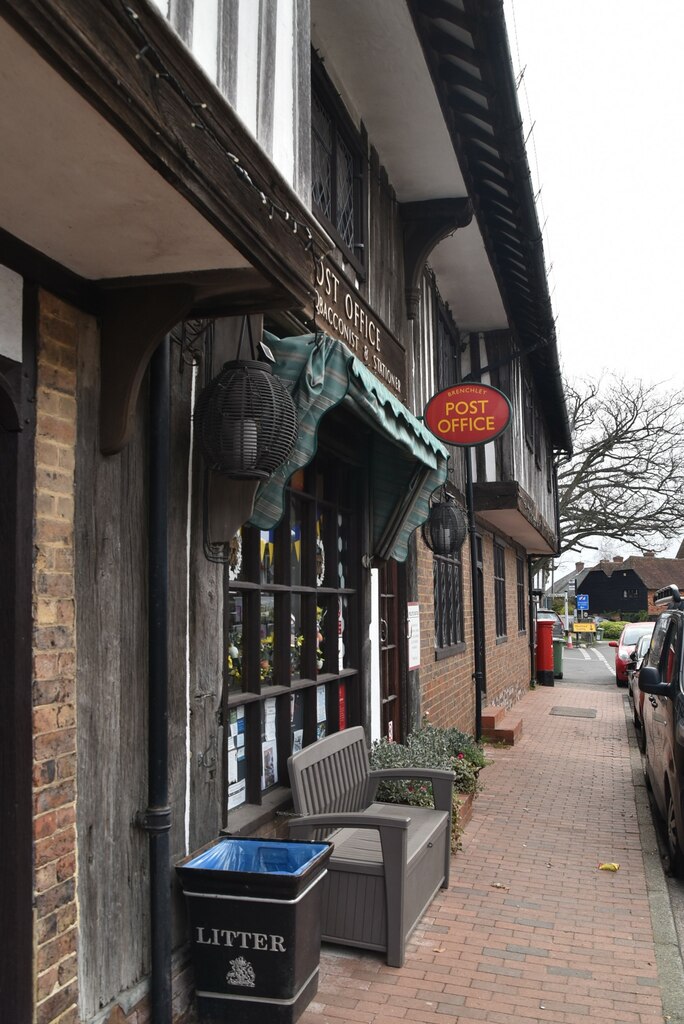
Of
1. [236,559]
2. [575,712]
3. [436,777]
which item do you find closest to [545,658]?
[575,712]

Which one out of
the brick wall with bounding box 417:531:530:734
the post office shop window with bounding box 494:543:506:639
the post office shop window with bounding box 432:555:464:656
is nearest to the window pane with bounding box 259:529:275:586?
the brick wall with bounding box 417:531:530:734

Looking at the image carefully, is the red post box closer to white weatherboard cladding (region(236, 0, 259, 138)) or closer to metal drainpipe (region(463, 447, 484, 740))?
metal drainpipe (region(463, 447, 484, 740))

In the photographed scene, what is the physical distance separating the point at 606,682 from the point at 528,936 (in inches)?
755

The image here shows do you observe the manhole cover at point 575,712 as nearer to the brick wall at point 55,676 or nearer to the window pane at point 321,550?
the window pane at point 321,550

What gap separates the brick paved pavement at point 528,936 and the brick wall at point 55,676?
1359mm

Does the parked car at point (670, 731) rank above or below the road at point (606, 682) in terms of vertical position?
above

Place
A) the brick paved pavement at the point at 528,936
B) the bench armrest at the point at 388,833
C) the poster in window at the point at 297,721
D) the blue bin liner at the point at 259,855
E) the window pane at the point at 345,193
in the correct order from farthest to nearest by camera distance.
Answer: the window pane at the point at 345,193 < the poster in window at the point at 297,721 < the bench armrest at the point at 388,833 < the brick paved pavement at the point at 528,936 < the blue bin liner at the point at 259,855

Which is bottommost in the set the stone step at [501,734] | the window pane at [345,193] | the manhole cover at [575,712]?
the manhole cover at [575,712]


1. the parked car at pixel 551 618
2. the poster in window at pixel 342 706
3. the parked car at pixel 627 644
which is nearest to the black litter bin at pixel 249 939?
the poster in window at pixel 342 706

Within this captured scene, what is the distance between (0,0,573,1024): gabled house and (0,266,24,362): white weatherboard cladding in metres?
0.01

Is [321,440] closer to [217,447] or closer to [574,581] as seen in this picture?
[217,447]

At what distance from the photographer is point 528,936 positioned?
4570 millimetres

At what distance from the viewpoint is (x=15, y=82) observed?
1.84m

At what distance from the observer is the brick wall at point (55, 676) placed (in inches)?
106
